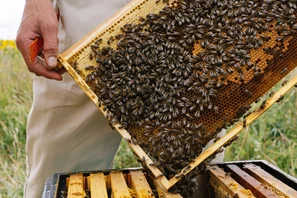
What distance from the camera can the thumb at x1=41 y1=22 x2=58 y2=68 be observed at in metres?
3.36

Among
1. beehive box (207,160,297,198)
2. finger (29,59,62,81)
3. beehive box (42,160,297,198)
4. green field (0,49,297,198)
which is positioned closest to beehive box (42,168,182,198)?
beehive box (42,160,297,198)

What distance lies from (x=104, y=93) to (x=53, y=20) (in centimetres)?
71

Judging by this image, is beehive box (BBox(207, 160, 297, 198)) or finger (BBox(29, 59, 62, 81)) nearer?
beehive box (BBox(207, 160, 297, 198))

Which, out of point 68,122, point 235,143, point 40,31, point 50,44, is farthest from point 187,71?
point 235,143

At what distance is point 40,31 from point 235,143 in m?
3.76

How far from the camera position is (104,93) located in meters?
3.27

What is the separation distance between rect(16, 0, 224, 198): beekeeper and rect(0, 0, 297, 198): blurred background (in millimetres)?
1420

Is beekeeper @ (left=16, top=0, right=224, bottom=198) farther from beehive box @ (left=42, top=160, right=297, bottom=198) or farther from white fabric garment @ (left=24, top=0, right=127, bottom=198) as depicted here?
beehive box @ (left=42, top=160, right=297, bottom=198)

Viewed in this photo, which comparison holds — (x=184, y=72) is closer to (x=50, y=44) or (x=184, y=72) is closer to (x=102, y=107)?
(x=102, y=107)

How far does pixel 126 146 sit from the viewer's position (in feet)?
21.7

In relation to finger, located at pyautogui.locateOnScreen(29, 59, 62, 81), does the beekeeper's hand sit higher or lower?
higher

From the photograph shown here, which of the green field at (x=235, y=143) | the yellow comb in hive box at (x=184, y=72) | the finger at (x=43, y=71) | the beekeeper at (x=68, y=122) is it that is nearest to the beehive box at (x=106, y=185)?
the yellow comb in hive box at (x=184, y=72)

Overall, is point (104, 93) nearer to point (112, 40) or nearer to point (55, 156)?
point (112, 40)

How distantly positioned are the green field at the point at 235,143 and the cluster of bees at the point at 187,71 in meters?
→ 2.85
